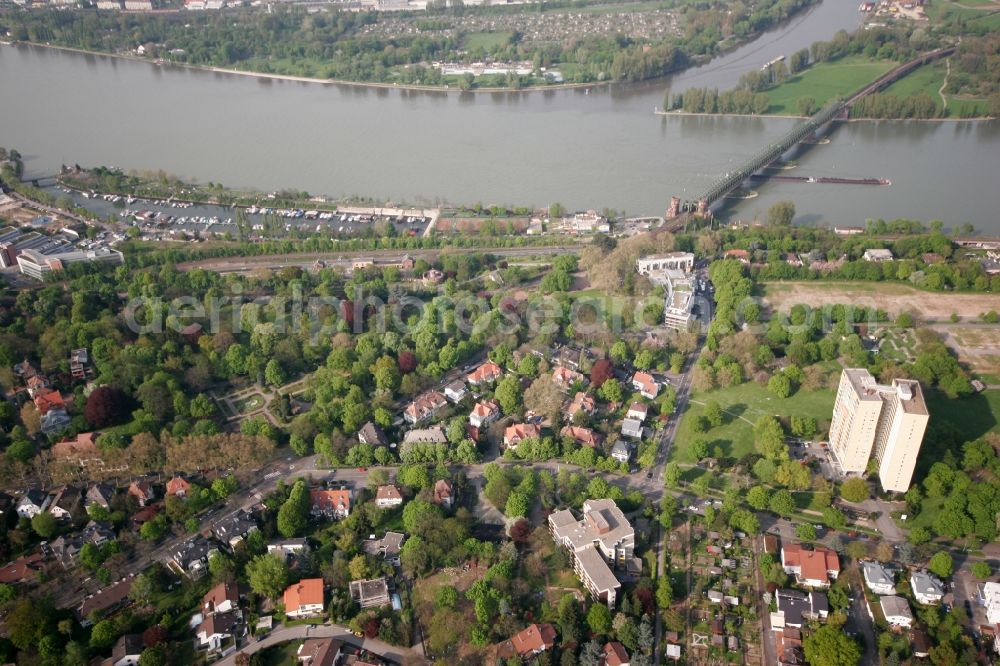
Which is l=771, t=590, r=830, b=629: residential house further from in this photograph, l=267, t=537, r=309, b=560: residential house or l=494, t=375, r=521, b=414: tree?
l=267, t=537, r=309, b=560: residential house

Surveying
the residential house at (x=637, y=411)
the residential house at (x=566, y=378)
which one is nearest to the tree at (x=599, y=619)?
the residential house at (x=637, y=411)

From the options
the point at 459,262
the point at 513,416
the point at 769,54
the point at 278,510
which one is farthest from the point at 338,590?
the point at 769,54

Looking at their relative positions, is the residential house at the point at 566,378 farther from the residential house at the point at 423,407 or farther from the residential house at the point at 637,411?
the residential house at the point at 423,407

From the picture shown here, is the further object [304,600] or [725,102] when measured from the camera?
[725,102]

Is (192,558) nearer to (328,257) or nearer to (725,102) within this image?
(328,257)

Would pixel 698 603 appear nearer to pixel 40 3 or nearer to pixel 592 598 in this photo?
pixel 592 598

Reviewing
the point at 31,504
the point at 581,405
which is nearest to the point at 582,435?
the point at 581,405
